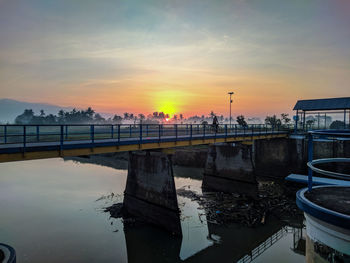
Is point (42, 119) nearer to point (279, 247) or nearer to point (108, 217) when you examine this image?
point (108, 217)

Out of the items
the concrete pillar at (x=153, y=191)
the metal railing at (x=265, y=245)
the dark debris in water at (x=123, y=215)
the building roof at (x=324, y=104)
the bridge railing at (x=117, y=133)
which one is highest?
the building roof at (x=324, y=104)

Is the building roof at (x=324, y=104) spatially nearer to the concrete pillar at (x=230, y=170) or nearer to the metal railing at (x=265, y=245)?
the concrete pillar at (x=230, y=170)

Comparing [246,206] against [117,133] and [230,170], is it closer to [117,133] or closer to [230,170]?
[230,170]

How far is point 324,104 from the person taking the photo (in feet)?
85.1

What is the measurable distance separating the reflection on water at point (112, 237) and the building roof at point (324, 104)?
1847 cm

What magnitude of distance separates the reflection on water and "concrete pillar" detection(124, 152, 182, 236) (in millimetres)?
766

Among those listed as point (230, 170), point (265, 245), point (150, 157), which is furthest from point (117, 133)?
point (265, 245)

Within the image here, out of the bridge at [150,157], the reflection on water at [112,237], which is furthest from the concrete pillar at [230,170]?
the reflection on water at [112,237]

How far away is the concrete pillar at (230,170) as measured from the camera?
58.5 ft

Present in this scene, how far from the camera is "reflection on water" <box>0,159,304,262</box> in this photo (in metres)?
10.3

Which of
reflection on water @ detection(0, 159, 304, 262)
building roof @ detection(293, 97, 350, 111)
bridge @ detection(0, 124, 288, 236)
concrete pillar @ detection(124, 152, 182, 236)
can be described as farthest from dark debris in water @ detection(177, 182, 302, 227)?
building roof @ detection(293, 97, 350, 111)

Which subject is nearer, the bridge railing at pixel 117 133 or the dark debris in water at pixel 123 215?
the bridge railing at pixel 117 133

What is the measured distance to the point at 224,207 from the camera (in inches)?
603

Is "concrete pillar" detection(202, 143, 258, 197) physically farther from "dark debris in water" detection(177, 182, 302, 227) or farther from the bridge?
"dark debris in water" detection(177, 182, 302, 227)
